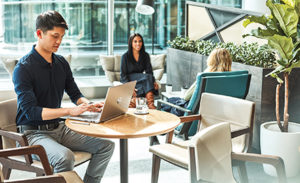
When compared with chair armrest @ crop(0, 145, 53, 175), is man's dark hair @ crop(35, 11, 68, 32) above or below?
above

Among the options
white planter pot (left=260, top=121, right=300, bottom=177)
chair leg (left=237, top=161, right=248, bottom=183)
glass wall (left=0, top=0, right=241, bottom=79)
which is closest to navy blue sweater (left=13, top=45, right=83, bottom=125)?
chair leg (left=237, top=161, right=248, bottom=183)

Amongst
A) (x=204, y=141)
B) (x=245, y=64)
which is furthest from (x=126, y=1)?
(x=204, y=141)

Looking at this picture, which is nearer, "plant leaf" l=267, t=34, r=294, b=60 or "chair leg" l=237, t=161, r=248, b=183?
"chair leg" l=237, t=161, r=248, b=183

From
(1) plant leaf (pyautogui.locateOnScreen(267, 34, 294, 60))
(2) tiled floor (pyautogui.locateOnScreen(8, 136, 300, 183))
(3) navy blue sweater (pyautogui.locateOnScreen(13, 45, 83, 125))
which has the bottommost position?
(2) tiled floor (pyautogui.locateOnScreen(8, 136, 300, 183))

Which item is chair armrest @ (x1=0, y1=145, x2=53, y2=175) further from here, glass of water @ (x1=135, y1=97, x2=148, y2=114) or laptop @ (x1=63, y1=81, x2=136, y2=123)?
glass of water @ (x1=135, y1=97, x2=148, y2=114)

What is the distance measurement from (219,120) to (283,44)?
993 mm

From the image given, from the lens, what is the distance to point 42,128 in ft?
10.2

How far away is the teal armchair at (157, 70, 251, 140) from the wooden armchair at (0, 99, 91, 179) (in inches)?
53.3

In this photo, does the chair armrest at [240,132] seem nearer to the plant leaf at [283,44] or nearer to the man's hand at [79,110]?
the plant leaf at [283,44]

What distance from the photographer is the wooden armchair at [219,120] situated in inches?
123

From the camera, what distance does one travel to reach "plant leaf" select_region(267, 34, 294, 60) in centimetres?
369

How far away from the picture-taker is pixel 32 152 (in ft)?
8.63

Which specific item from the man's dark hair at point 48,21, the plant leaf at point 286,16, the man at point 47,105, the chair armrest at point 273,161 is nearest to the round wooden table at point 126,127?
the man at point 47,105

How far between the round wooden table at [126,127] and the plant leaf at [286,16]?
1440mm
